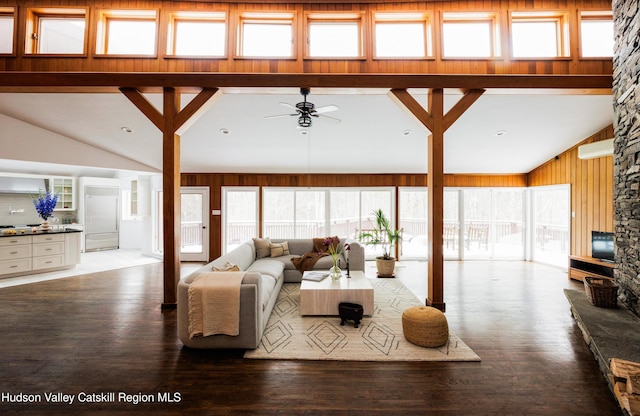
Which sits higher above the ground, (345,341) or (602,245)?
(602,245)

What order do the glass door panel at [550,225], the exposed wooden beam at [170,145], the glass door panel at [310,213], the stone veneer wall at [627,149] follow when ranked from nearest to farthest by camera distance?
the stone veneer wall at [627,149] < the exposed wooden beam at [170,145] < the glass door panel at [550,225] < the glass door panel at [310,213]

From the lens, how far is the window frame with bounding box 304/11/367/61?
407 centimetres

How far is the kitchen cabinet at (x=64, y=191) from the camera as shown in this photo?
7.29 metres

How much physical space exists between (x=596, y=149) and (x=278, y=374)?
613 centimetres

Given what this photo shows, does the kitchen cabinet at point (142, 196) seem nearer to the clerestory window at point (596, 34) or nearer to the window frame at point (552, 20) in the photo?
the window frame at point (552, 20)

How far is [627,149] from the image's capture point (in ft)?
10.3

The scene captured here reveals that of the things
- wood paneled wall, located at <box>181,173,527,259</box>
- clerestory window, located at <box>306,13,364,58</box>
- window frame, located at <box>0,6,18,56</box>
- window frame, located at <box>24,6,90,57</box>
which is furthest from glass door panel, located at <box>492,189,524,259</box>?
window frame, located at <box>0,6,18,56</box>

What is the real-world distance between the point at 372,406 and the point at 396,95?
3.36 m

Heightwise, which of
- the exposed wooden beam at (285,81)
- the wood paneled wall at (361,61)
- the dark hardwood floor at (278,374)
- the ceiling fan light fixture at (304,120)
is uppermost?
the wood paneled wall at (361,61)

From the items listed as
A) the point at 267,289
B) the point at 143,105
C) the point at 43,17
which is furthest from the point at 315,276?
the point at 43,17

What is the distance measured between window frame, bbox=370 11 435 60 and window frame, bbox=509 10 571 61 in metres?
1.10

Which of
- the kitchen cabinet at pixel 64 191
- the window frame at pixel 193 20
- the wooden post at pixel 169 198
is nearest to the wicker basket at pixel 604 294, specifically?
the wooden post at pixel 169 198

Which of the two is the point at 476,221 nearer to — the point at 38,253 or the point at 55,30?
the point at 55,30

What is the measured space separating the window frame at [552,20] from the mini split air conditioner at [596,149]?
1748mm
